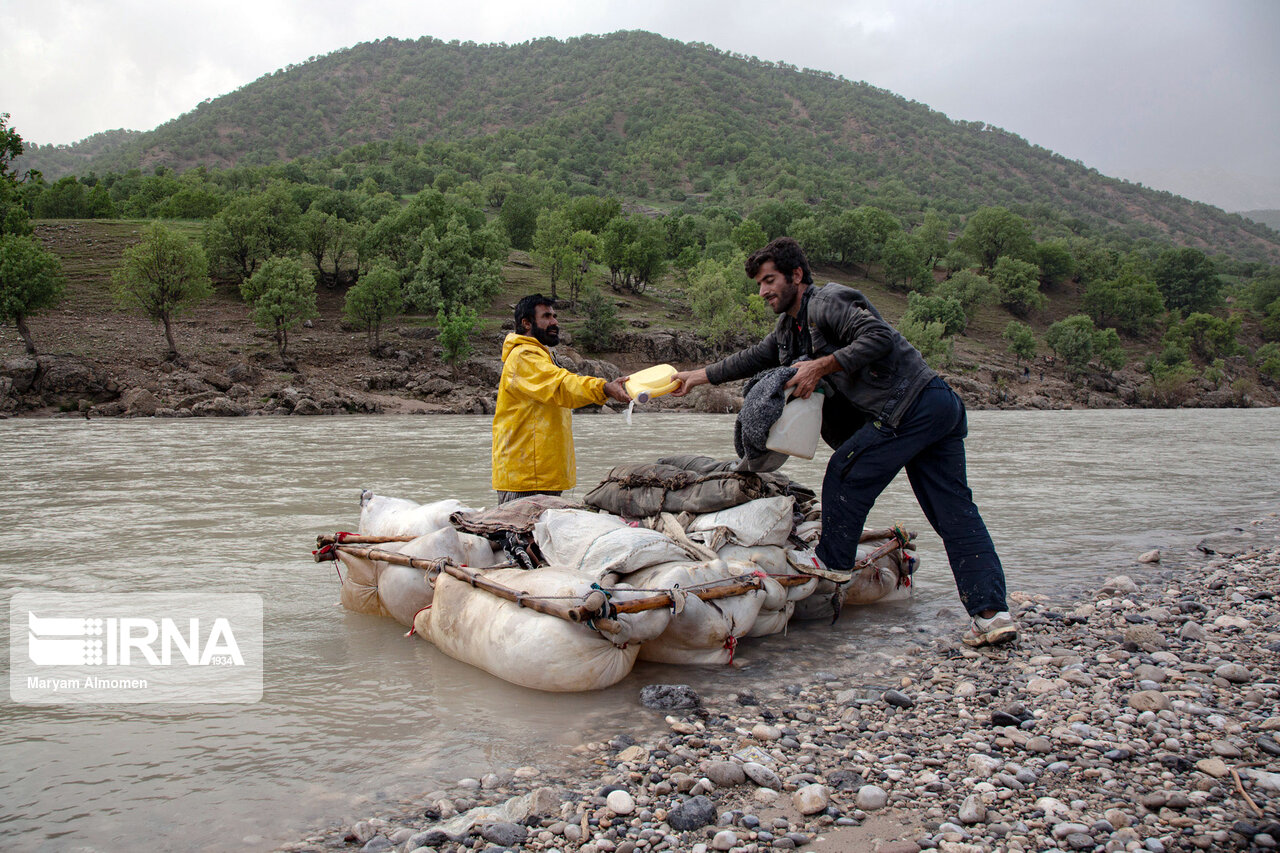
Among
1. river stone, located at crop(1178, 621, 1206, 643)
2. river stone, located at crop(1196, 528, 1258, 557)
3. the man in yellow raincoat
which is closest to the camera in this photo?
river stone, located at crop(1178, 621, 1206, 643)

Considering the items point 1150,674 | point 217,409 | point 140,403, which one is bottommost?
point 217,409

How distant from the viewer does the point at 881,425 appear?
4270 millimetres

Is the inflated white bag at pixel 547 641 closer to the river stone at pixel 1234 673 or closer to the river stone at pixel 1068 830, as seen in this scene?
the river stone at pixel 1068 830

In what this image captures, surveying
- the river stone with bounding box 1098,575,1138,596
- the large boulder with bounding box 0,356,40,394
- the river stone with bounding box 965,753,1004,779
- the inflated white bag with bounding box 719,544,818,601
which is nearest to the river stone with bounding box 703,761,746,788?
the river stone with bounding box 965,753,1004,779

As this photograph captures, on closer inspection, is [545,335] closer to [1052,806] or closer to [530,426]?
[530,426]

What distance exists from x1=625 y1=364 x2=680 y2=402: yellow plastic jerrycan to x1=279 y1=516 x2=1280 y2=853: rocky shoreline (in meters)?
1.77

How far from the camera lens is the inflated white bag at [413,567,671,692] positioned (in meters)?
3.74

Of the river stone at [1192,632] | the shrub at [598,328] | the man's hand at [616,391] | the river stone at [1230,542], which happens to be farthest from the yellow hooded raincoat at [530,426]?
the shrub at [598,328]

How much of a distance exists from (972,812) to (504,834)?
4.99 ft

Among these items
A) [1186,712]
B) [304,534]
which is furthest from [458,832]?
[304,534]

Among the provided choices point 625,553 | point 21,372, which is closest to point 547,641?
point 625,553

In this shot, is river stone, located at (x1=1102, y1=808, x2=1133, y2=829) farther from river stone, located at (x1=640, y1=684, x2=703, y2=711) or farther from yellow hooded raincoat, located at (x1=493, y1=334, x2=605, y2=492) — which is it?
yellow hooded raincoat, located at (x1=493, y1=334, x2=605, y2=492)

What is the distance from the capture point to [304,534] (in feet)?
27.5

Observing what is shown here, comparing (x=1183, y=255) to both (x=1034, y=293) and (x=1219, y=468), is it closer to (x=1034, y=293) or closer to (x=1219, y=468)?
(x=1034, y=293)
